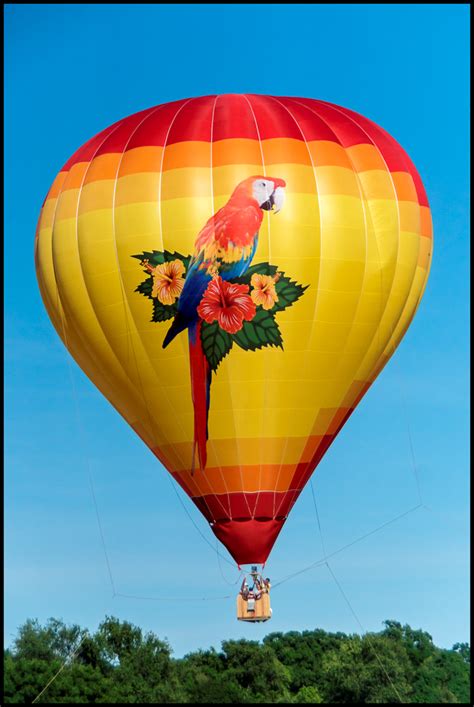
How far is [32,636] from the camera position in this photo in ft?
197

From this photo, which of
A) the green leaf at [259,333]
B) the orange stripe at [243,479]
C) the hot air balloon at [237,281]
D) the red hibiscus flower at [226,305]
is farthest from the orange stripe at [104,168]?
the orange stripe at [243,479]

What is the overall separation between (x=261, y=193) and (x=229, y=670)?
27.8m

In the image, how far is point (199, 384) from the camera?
115ft

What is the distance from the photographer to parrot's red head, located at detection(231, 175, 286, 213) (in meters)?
34.6

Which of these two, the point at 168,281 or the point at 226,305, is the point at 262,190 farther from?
the point at 168,281

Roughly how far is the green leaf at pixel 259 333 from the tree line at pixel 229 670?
64.2ft

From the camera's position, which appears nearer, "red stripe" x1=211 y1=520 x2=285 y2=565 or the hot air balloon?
the hot air balloon

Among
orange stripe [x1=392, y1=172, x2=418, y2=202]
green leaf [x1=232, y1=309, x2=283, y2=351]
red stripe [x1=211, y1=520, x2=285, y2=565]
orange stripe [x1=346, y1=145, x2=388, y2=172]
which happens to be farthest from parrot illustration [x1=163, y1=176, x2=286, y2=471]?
red stripe [x1=211, y1=520, x2=285, y2=565]

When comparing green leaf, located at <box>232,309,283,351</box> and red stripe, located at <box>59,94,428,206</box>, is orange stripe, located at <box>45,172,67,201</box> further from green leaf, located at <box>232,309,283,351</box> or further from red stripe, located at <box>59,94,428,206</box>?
green leaf, located at <box>232,309,283,351</box>

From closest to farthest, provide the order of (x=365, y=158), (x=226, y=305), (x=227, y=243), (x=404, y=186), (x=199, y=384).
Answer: (x=227, y=243) → (x=226, y=305) → (x=199, y=384) → (x=365, y=158) → (x=404, y=186)

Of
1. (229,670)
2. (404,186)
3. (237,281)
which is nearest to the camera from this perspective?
(237,281)

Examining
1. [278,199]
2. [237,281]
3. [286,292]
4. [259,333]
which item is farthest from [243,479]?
[278,199]

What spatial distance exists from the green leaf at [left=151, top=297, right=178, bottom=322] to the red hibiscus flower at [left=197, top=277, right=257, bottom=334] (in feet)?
1.52

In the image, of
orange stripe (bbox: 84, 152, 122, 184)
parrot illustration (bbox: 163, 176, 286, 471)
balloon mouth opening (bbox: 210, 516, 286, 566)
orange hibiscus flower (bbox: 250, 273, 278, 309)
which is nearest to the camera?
parrot illustration (bbox: 163, 176, 286, 471)
